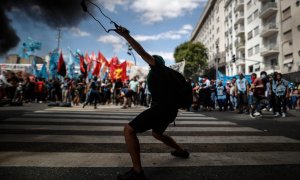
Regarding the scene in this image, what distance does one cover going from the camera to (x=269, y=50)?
3619 centimetres

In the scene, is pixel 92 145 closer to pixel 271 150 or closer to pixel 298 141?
pixel 271 150

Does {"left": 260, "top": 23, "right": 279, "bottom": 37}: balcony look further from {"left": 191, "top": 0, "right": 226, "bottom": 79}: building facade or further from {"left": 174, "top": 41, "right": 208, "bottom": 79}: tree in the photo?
{"left": 174, "top": 41, "right": 208, "bottom": 79}: tree

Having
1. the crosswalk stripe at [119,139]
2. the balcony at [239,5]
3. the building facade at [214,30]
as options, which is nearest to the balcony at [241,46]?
the building facade at [214,30]

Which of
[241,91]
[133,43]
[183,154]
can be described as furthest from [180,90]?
[241,91]

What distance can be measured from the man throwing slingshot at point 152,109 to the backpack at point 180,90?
0.22ft

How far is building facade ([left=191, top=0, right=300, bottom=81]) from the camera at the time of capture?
32.1 m

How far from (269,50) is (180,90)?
36971 millimetres

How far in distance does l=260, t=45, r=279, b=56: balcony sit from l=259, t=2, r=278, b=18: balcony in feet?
14.9

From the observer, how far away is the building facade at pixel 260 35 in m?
32.1

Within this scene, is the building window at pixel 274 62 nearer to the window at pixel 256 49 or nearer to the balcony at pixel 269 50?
the balcony at pixel 269 50

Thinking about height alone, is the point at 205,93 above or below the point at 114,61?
below

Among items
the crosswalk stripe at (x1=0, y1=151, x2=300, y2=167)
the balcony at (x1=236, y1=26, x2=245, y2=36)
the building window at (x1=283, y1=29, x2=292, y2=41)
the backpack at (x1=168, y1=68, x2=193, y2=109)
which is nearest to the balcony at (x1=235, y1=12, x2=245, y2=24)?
the balcony at (x1=236, y1=26, x2=245, y2=36)

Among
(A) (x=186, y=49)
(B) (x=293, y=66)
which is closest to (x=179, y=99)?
(B) (x=293, y=66)

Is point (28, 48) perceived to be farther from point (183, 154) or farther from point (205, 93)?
point (183, 154)
